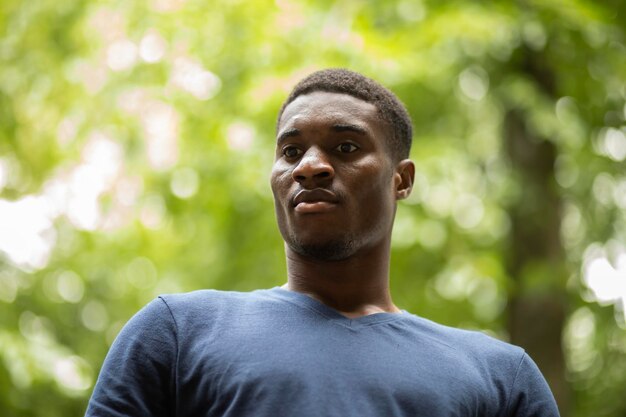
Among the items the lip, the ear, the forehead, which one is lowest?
the lip

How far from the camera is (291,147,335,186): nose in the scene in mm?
2844

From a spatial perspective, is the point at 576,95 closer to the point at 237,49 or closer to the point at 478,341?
the point at 237,49

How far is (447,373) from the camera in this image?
107 inches

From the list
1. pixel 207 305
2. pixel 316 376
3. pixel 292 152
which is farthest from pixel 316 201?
pixel 316 376

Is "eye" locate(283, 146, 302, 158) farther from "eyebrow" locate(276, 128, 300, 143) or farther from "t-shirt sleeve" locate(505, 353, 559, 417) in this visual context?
"t-shirt sleeve" locate(505, 353, 559, 417)

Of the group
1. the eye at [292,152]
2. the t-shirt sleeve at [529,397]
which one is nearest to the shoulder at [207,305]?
the eye at [292,152]

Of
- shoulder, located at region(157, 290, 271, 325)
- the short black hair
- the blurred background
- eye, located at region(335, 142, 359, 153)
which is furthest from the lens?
the blurred background

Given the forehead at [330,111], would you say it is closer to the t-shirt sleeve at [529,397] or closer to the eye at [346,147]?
the eye at [346,147]

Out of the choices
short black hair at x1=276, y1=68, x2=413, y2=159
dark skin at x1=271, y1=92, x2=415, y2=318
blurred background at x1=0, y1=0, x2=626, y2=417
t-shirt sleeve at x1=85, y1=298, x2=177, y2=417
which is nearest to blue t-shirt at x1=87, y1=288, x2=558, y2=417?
t-shirt sleeve at x1=85, y1=298, x2=177, y2=417

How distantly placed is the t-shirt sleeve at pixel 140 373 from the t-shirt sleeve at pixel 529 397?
0.98 metres

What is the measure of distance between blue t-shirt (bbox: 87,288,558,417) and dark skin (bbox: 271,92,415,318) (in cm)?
13

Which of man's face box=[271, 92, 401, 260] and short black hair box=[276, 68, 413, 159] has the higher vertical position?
short black hair box=[276, 68, 413, 159]

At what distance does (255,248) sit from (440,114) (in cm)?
184

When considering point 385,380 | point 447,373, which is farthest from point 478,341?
point 385,380
